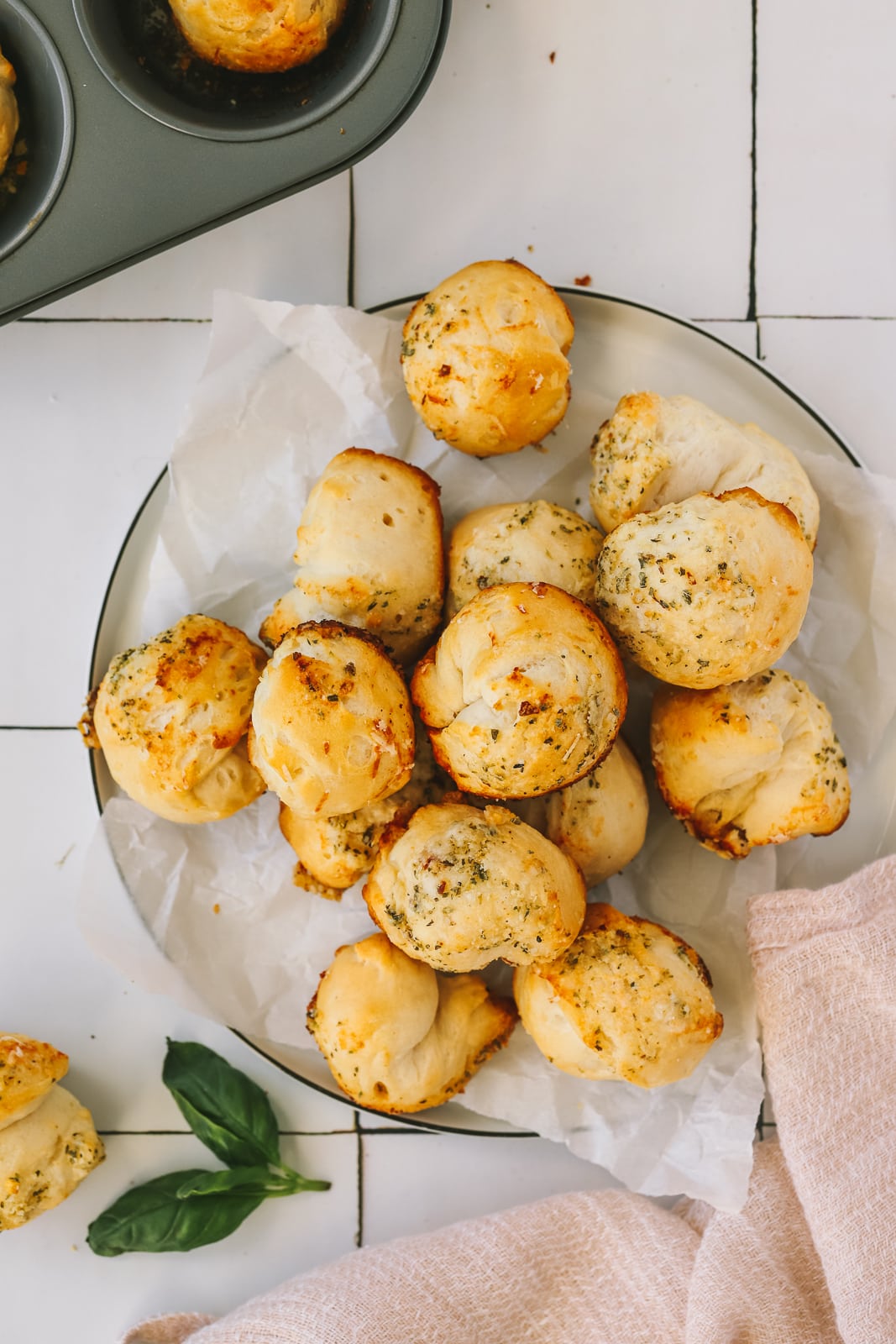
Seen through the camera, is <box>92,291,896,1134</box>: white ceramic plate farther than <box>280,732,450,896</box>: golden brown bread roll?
Yes

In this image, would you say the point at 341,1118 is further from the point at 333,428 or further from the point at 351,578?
the point at 333,428

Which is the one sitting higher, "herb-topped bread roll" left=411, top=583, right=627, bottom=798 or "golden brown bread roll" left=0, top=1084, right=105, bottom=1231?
"herb-topped bread roll" left=411, top=583, right=627, bottom=798

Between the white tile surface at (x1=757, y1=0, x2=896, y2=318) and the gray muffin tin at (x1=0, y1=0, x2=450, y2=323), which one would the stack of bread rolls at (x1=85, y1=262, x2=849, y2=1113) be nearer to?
the gray muffin tin at (x1=0, y1=0, x2=450, y2=323)

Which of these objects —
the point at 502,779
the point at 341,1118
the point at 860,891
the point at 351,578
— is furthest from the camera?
the point at 341,1118

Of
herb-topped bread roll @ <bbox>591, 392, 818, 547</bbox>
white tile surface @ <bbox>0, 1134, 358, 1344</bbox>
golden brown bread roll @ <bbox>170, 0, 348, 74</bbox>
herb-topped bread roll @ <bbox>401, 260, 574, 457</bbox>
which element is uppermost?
golden brown bread roll @ <bbox>170, 0, 348, 74</bbox>

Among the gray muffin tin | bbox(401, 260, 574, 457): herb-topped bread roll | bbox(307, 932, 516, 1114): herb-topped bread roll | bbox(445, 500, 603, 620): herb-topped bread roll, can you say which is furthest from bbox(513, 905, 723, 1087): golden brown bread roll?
the gray muffin tin

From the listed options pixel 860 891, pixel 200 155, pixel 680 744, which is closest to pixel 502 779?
pixel 680 744

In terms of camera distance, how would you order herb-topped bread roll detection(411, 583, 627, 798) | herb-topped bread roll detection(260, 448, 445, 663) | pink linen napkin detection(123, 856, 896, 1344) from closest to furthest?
1. herb-topped bread roll detection(411, 583, 627, 798)
2. herb-topped bread roll detection(260, 448, 445, 663)
3. pink linen napkin detection(123, 856, 896, 1344)
